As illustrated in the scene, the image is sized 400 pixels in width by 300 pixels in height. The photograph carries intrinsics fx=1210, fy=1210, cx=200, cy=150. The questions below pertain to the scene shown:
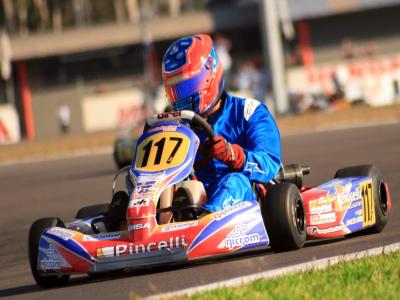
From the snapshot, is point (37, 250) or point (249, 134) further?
point (249, 134)

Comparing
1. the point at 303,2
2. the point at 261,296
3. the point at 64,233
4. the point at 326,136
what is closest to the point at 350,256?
the point at 261,296

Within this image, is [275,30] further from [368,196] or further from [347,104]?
[368,196]

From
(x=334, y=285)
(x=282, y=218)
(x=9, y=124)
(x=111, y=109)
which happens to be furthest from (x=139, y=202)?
(x=9, y=124)

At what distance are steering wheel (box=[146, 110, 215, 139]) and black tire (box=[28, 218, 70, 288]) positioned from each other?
80 centimetres

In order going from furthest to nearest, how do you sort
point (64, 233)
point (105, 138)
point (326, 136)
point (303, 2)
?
point (303, 2)
point (105, 138)
point (326, 136)
point (64, 233)

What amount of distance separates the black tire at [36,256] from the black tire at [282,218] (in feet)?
3.81

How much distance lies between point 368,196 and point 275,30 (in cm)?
2160

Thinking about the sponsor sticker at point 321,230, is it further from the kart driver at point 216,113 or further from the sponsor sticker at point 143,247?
the sponsor sticker at point 143,247

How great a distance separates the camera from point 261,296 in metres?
4.84

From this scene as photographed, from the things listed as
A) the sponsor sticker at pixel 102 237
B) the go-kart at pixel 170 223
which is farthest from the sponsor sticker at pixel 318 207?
the sponsor sticker at pixel 102 237

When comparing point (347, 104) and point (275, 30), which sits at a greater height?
point (275, 30)

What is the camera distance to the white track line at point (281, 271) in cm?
505

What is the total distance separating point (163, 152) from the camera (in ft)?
21.9

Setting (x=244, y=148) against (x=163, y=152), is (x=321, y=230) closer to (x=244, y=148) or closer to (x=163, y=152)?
(x=244, y=148)
